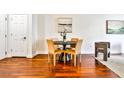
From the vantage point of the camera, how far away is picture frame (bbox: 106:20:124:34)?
27.9 ft

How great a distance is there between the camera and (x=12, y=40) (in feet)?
23.9

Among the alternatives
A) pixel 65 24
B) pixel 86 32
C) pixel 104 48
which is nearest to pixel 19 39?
pixel 65 24

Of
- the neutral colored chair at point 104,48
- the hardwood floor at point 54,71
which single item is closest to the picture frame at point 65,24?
the neutral colored chair at point 104,48

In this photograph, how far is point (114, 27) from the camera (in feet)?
28.2

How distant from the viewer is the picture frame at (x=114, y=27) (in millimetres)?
8508

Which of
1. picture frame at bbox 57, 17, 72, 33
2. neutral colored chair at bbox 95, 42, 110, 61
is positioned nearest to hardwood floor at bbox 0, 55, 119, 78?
neutral colored chair at bbox 95, 42, 110, 61

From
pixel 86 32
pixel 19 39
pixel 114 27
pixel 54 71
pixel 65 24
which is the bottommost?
pixel 54 71

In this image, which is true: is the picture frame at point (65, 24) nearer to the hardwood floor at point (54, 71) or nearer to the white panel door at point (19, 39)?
the white panel door at point (19, 39)

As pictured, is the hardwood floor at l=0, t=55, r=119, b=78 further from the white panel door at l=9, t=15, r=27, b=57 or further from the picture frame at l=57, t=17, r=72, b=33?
the picture frame at l=57, t=17, r=72, b=33

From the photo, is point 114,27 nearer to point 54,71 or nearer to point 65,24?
point 65,24
